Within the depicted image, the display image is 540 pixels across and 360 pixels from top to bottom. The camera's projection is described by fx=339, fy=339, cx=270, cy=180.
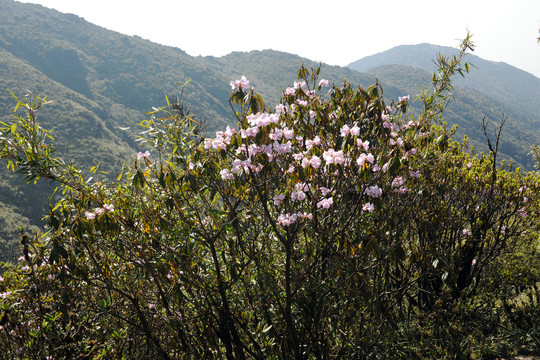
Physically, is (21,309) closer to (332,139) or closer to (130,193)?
(130,193)

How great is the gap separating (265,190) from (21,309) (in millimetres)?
3302

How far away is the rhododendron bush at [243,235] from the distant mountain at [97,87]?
161 ft

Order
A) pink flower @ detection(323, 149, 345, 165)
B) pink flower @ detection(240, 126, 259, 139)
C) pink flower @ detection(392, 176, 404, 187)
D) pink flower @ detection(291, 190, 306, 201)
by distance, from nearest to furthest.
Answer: pink flower @ detection(240, 126, 259, 139) → pink flower @ detection(323, 149, 345, 165) → pink flower @ detection(291, 190, 306, 201) → pink flower @ detection(392, 176, 404, 187)

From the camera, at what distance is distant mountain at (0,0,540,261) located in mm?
67350

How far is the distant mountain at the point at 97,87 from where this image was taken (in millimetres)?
67350

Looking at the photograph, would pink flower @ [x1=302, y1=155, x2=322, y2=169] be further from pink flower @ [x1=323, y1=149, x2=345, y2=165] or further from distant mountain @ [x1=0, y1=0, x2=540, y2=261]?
distant mountain @ [x1=0, y1=0, x2=540, y2=261]

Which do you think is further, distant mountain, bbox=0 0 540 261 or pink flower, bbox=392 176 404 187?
distant mountain, bbox=0 0 540 261

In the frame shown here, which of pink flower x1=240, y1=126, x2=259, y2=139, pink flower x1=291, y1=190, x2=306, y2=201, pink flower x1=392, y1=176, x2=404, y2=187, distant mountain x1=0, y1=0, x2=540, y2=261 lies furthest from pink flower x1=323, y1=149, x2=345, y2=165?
distant mountain x1=0, y1=0, x2=540, y2=261

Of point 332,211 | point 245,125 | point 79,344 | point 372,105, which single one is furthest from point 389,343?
point 79,344

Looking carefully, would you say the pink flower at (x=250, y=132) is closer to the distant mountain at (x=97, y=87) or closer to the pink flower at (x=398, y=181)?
the pink flower at (x=398, y=181)

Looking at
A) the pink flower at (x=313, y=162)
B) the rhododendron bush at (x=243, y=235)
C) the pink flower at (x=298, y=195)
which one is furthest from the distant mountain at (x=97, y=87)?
the pink flower at (x=313, y=162)

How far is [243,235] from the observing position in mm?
3393

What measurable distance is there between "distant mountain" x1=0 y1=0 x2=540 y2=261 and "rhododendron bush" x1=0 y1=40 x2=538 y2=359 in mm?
48942

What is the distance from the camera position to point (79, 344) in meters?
2.95
